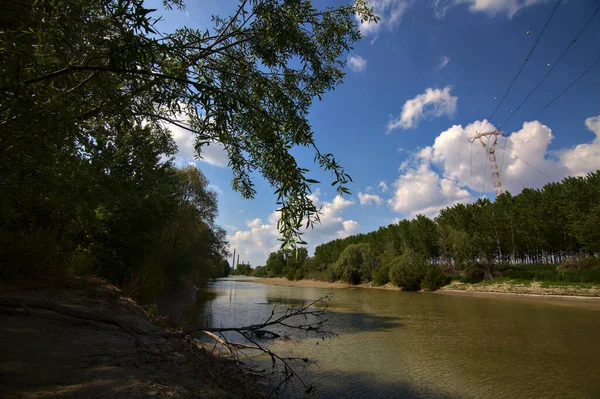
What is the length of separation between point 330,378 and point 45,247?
873 cm

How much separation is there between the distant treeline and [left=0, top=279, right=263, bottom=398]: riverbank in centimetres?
4244

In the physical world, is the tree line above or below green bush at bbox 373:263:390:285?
above

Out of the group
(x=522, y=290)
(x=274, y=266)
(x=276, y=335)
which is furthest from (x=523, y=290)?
(x=274, y=266)

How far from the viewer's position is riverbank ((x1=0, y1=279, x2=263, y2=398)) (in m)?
3.56

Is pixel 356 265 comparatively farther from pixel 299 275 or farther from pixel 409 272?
pixel 299 275

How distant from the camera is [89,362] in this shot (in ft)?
14.1

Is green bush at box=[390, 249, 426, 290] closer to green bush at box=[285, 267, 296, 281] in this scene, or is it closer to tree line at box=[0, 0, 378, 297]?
tree line at box=[0, 0, 378, 297]

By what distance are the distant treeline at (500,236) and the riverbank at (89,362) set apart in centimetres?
4244

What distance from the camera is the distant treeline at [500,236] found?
131ft

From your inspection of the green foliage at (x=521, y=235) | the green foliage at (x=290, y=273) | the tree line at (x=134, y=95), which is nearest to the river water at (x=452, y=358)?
the tree line at (x=134, y=95)

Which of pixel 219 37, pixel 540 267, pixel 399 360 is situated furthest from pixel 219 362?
pixel 540 267

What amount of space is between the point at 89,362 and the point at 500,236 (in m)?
59.4

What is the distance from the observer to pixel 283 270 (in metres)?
119

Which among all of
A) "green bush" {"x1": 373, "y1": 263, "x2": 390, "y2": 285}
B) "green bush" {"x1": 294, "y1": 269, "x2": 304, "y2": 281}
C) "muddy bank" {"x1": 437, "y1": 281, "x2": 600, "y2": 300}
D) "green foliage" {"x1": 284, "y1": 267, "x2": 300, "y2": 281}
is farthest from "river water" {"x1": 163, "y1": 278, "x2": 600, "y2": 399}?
"green foliage" {"x1": 284, "y1": 267, "x2": 300, "y2": 281}
